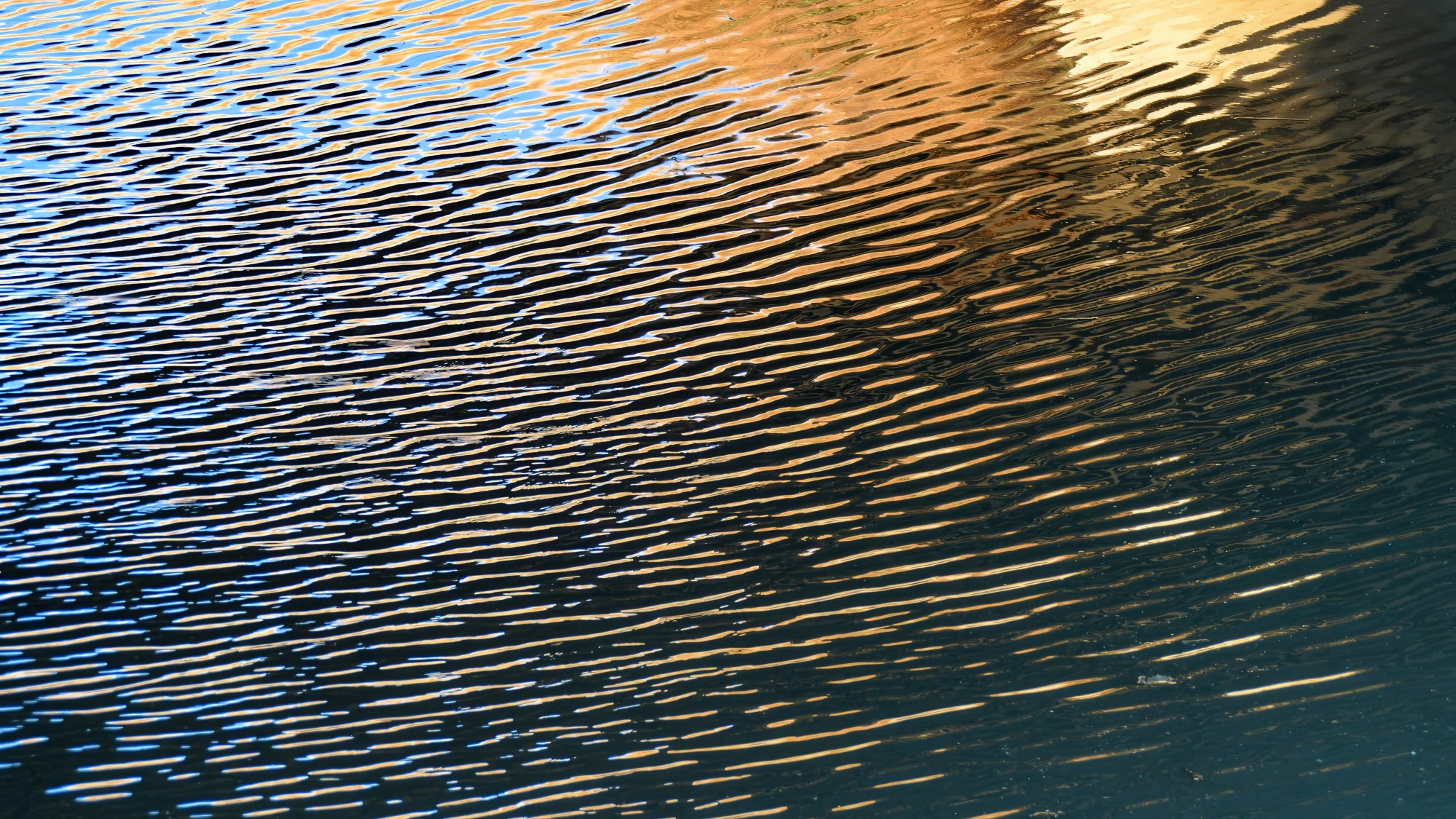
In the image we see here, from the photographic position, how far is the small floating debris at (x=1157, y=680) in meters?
3.33

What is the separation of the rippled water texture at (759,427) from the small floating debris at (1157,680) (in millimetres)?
54

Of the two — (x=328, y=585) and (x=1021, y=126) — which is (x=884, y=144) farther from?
(x=328, y=585)

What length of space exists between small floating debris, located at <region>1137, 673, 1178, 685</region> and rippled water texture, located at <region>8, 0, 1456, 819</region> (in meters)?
0.05

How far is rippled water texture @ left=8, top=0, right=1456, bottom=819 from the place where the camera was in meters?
3.35

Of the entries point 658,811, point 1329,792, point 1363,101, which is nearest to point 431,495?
point 658,811

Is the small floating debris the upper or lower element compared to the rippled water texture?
lower

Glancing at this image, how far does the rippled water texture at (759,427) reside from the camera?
11.0 feet

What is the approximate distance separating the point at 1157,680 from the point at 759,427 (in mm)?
1685

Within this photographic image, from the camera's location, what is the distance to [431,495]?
447cm

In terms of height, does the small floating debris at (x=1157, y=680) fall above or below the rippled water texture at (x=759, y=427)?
below

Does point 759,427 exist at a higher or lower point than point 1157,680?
higher

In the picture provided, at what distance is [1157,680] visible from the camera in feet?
11.0

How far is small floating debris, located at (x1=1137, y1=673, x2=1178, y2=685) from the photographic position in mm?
3332

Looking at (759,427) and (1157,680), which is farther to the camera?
(759,427)
